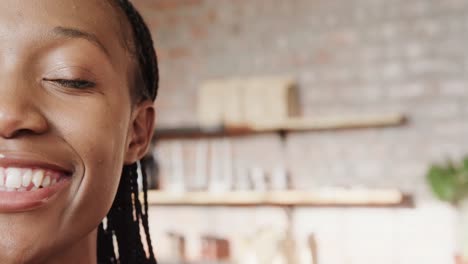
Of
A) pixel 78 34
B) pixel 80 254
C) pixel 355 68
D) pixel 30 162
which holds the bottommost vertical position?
pixel 80 254

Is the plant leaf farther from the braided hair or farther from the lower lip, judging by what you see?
the lower lip

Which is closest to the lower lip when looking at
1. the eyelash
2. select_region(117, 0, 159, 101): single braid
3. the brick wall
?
the eyelash

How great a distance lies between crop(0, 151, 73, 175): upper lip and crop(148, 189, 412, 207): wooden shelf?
2229 millimetres

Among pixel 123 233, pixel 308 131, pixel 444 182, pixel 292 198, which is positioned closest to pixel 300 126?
pixel 308 131

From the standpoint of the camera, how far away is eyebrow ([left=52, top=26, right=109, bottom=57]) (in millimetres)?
627

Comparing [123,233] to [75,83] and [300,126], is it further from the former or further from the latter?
[300,126]

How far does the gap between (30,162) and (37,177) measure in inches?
0.7

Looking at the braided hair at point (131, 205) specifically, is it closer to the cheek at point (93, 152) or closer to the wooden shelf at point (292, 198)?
the cheek at point (93, 152)

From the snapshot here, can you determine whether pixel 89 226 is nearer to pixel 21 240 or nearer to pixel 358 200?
pixel 21 240

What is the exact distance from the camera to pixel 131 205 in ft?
3.07

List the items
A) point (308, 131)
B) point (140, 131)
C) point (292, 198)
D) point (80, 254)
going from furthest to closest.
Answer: point (308, 131)
point (292, 198)
point (140, 131)
point (80, 254)

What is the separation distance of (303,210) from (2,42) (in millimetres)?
2450

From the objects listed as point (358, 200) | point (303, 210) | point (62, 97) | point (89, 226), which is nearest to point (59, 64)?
point (62, 97)

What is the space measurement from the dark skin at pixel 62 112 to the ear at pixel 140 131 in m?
0.08
